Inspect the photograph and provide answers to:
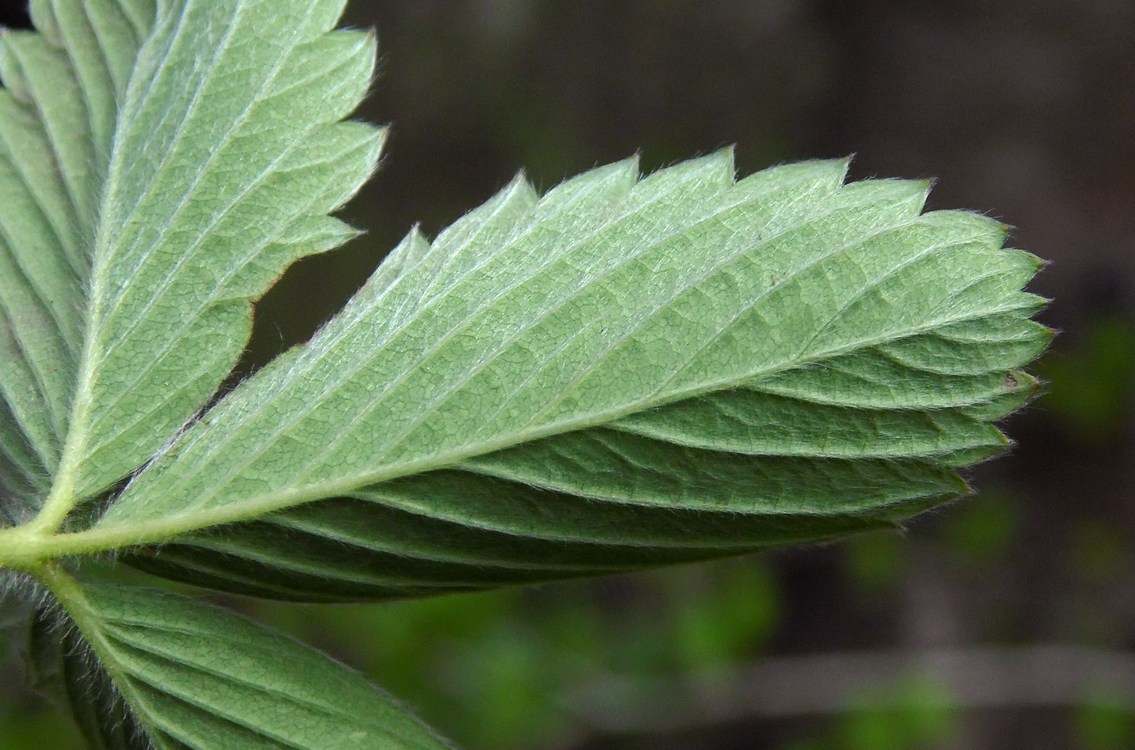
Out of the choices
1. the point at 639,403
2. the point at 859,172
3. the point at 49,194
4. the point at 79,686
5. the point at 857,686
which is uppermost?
the point at 859,172

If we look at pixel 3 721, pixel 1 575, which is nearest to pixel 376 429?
pixel 1 575

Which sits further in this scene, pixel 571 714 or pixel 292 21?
pixel 571 714

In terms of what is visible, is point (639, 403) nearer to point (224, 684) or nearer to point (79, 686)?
point (224, 684)

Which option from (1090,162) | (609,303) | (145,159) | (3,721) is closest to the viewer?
(609,303)

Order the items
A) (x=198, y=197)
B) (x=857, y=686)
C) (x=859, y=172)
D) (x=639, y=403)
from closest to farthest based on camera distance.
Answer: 1. (x=639, y=403)
2. (x=198, y=197)
3. (x=859, y=172)
4. (x=857, y=686)

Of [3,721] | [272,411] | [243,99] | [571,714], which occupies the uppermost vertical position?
[243,99]

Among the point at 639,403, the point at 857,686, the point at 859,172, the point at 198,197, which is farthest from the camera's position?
the point at 857,686

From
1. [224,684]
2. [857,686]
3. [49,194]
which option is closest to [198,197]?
[49,194]

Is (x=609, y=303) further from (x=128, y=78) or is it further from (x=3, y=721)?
(x=3, y=721)
